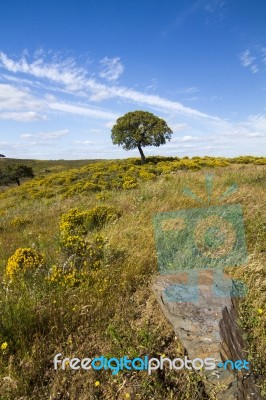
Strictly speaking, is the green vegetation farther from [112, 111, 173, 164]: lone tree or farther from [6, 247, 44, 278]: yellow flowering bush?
[6, 247, 44, 278]: yellow flowering bush

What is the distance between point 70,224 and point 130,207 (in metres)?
1.90

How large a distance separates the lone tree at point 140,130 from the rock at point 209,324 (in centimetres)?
3627

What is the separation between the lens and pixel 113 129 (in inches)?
1614

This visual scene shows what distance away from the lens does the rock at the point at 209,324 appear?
2297mm

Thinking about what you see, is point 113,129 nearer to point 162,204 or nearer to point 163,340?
point 162,204

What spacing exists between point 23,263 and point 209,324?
2812 mm

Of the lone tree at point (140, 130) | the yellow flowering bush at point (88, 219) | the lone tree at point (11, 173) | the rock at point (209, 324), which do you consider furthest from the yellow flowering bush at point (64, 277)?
the lone tree at point (11, 173)

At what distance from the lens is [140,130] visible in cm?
3956

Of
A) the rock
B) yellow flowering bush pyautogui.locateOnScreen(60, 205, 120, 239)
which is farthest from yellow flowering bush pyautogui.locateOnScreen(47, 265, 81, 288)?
yellow flowering bush pyautogui.locateOnScreen(60, 205, 120, 239)

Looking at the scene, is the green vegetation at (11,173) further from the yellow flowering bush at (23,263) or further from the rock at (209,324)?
the rock at (209,324)

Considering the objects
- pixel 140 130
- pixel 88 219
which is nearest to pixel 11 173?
pixel 140 130

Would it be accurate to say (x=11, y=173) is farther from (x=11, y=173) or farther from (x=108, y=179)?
(x=108, y=179)

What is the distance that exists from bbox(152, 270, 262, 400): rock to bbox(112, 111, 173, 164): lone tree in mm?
36274

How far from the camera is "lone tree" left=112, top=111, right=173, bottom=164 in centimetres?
3906
